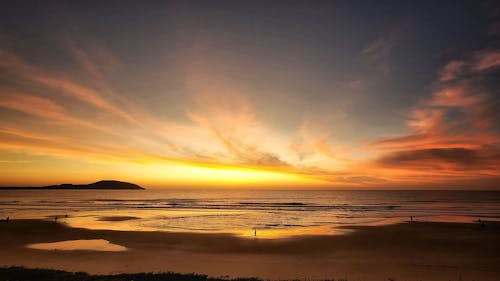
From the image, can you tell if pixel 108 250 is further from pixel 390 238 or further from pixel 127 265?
pixel 390 238

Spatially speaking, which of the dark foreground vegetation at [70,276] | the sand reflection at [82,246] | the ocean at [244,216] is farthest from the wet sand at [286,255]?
the ocean at [244,216]

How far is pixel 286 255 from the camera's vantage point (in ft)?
79.2

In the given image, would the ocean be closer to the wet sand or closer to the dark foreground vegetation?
the wet sand

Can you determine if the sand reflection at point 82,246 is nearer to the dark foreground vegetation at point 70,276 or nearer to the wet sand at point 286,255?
the wet sand at point 286,255

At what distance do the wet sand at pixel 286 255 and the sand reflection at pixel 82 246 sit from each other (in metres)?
1.02

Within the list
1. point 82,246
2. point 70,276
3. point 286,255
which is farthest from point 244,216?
point 70,276

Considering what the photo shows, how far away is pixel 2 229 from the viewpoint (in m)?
38.5

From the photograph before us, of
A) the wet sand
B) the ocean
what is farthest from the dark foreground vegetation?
the ocean

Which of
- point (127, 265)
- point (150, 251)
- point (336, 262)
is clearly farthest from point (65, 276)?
point (336, 262)

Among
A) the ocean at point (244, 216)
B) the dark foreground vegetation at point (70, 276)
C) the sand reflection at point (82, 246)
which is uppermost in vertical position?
the dark foreground vegetation at point (70, 276)

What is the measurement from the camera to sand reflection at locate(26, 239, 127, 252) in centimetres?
2581

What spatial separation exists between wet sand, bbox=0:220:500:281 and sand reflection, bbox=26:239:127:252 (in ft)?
3.34

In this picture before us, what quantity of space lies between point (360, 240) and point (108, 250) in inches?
884

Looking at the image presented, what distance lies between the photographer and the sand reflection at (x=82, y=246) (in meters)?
25.8
